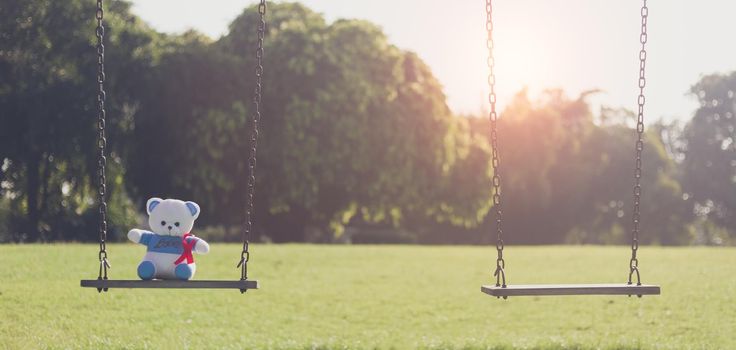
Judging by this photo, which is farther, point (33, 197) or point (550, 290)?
point (33, 197)

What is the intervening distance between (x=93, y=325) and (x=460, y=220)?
17643 mm

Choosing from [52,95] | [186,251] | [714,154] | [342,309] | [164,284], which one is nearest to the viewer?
[164,284]

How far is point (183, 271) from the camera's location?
26.7ft

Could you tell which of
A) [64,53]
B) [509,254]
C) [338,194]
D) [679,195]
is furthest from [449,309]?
[679,195]

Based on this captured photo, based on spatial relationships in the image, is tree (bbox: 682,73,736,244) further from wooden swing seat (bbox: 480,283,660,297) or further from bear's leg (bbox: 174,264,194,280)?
bear's leg (bbox: 174,264,194,280)

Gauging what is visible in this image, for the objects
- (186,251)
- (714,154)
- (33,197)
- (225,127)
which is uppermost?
(714,154)

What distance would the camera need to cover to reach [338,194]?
26953 mm

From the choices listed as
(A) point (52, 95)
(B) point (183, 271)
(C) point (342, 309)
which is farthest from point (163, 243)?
(A) point (52, 95)

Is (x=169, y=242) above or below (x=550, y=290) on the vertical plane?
above

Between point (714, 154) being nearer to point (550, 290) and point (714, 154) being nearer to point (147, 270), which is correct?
point (550, 290)

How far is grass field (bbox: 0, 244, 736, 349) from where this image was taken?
40.7ft

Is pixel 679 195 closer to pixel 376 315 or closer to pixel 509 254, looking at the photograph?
pixel 509 254

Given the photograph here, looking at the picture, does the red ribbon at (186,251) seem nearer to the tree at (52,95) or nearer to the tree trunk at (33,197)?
the tree at (52,95)

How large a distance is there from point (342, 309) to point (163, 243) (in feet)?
22.7
